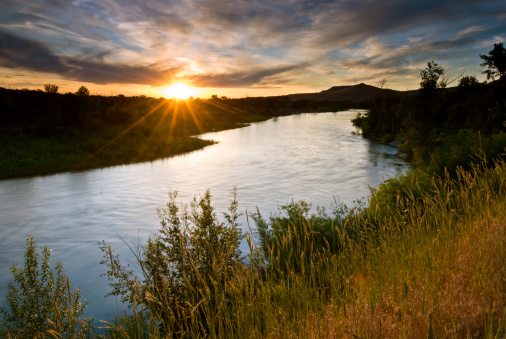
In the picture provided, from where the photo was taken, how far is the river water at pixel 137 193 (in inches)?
630

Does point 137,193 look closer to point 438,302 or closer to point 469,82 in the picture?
point 438,302

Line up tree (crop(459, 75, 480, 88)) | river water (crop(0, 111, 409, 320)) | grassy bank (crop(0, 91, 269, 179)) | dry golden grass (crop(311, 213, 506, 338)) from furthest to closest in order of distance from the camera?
tree (crop(459, 75, 480, 88)) < grassy bank (crop(0, 91, 269, 179)) < river water (crop(0, 111, 409, 320)) < dry golden grass (crop(311, 213, 506, 338))

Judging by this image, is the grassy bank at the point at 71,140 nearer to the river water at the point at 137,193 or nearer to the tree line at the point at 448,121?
the river water at the point at 137,193

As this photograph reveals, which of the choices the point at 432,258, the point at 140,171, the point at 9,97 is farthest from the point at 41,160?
the point at 432,258

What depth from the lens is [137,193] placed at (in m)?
26.3

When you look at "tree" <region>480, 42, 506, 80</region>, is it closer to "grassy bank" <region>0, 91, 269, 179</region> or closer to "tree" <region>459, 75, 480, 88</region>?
"tree" <region>459, 75, 480, 88</region>

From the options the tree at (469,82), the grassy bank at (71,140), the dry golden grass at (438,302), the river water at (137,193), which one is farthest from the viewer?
the tree at (469,82)

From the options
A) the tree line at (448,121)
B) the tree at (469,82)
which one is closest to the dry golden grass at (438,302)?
the tree line at (448,121)

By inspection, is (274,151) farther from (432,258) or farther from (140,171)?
(432,258)

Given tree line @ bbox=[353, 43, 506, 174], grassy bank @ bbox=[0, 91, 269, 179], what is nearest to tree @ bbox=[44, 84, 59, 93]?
grassy bank @ bbox=[0, 91, 269, 179]

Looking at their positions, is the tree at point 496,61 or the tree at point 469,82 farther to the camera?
the tree at point 469,82

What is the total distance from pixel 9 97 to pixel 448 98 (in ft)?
211

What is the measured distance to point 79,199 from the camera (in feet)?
80.2

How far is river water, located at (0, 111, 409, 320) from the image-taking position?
16000 mm
